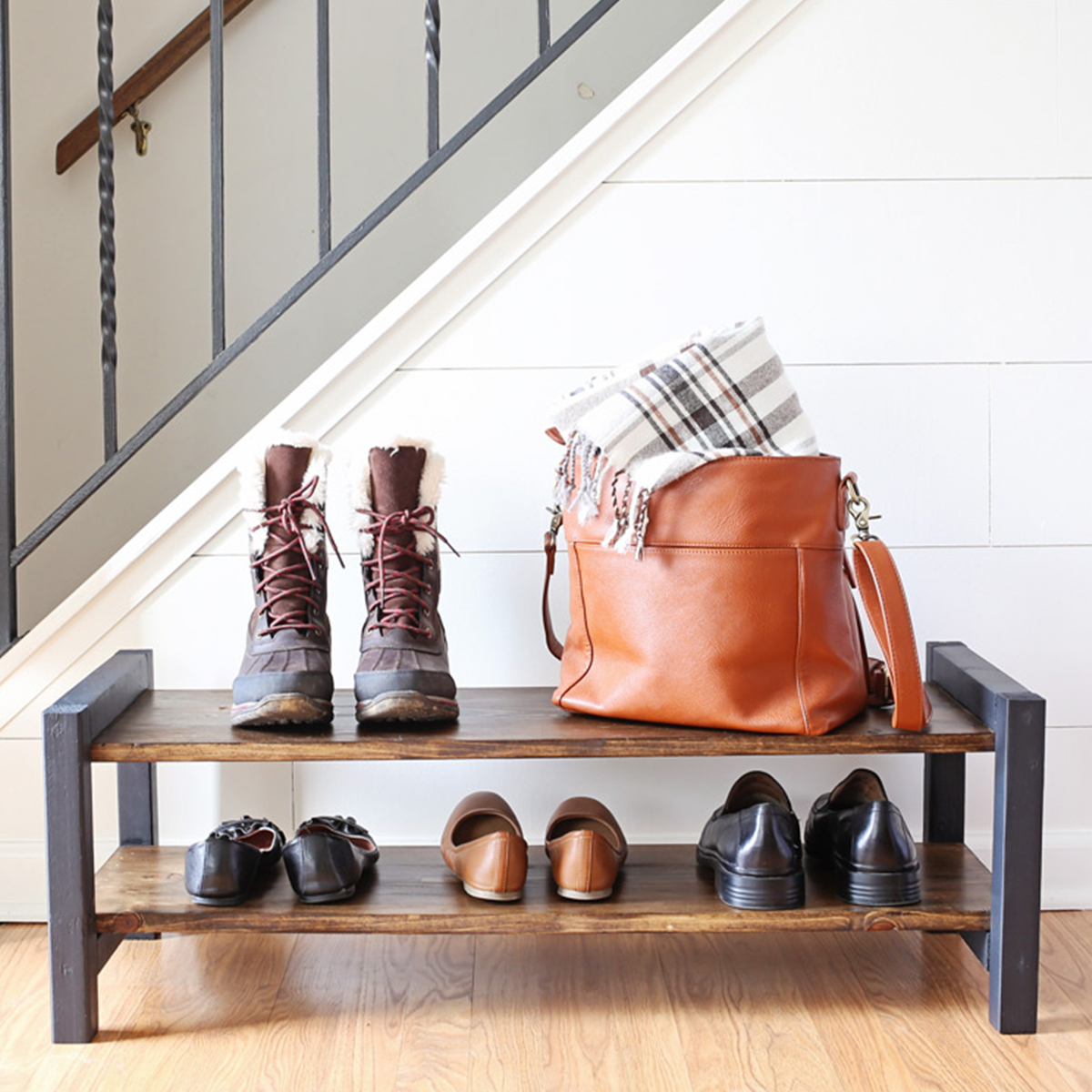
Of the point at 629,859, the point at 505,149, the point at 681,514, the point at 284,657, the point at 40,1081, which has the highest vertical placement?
the point at 505,149

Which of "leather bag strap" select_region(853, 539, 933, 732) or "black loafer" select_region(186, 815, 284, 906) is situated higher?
"leather bag strap" select_region(853, 539, 933, 732)

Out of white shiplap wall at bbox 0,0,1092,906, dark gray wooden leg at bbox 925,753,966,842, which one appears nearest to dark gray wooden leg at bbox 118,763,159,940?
white shiplap wall at bbox 0,0,1092,906

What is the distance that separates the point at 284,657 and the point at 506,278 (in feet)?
1.74

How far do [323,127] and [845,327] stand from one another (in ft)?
2.15

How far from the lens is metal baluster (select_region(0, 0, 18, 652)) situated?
4.19 ft

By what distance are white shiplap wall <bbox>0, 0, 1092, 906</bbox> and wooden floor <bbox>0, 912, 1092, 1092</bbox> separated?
207mm

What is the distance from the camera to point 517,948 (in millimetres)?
1203

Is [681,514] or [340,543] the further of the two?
[340,543]

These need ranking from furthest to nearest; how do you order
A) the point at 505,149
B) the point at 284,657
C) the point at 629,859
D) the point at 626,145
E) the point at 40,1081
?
the point at 505,149 → the point at 626,145 → the point at 629,859 → the point at 284,657 → the point at 40,1081

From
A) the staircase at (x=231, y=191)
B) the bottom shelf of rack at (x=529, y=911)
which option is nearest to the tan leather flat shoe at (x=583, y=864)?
the bottom shelf of rack at (x=529, y=911)

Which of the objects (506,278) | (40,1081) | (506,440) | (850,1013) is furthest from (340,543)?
(850,1013)

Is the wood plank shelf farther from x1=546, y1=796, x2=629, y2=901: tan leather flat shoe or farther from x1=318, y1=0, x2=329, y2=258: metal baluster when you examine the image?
x1=318, y1=0, x2=329, y2=258: metal baluster

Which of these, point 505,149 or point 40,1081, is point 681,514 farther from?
point 505,149

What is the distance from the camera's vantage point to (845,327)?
1.31 metres
